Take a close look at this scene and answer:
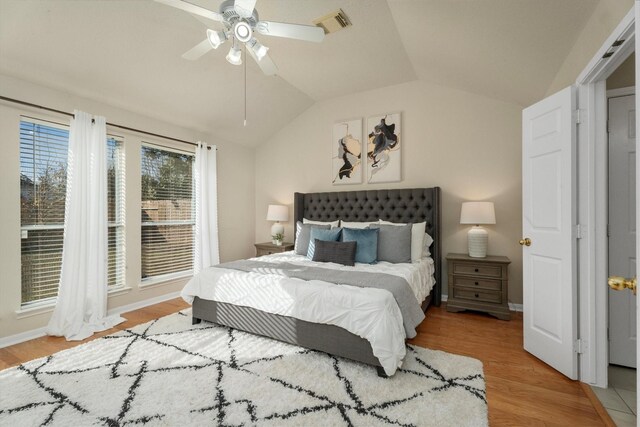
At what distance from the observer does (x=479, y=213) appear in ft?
10.9

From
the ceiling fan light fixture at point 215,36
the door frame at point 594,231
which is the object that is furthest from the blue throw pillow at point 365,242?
the ceiling fan light fixture at point 215,36

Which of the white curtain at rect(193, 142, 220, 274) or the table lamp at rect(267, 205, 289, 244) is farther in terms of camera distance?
the table lamp at rect(267, 205, 289, 244)

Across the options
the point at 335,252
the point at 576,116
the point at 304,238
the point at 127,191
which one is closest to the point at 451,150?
the point at 576,116

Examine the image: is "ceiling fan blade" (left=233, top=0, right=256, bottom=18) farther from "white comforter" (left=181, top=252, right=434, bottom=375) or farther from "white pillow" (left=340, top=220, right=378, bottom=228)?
"white pillow" (left=340, top=220, right=378, bottom=228)

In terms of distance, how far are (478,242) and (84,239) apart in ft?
14.2

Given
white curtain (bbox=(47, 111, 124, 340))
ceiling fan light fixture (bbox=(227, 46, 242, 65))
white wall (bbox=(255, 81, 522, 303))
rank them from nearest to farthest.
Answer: ceiling fan light fixture (bbox=(227, 46, 242, 65)) < white curtain (bbox=(47, 111, 124, 340)) < white wall (bbox=(255, 81, 522, 303))

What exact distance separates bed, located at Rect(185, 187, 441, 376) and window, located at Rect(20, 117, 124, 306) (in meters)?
1.52

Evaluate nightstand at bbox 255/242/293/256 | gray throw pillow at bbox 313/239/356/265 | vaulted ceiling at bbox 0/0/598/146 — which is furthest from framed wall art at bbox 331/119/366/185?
gray throw pillow at bbox 313/239/356/265

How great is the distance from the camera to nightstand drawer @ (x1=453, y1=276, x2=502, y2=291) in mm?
3215

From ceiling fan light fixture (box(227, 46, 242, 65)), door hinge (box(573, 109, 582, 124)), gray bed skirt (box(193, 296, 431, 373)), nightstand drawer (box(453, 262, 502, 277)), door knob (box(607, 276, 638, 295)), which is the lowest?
gray bed skirt (box(193, 296, 431, 373))

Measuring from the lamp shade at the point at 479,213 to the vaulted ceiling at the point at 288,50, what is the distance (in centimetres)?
124

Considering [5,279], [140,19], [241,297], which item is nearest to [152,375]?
[241,297]

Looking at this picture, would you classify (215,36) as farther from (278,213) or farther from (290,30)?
(278,213)

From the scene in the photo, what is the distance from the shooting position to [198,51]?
7.48ft
